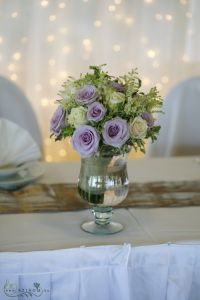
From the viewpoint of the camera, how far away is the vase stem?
1.16 metres

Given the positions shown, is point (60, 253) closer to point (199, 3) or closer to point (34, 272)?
point (34, 272)

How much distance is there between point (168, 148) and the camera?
2117 mm

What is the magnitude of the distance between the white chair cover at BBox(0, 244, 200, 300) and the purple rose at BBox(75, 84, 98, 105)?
30cm

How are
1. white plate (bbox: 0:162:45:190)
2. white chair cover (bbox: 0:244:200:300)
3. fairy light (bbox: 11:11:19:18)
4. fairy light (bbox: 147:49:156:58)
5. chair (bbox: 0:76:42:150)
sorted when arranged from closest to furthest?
white chair cover (bbox: 0:244:200:300) < white plate (bbox: 0:162:45:190) < chair (bbox: 0:76:42:150) < fairy light (bbox: 11:11:19:18) < fairy light (bbox: 147:49:156:58)

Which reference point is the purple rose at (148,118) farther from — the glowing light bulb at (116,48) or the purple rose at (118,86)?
the glowing light bulb at (116,48)

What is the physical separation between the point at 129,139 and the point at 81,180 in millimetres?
165

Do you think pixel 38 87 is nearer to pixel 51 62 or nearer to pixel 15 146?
pixel 51 62

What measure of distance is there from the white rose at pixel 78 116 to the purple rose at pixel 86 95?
15 mm

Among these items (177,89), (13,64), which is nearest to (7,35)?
(13,64)

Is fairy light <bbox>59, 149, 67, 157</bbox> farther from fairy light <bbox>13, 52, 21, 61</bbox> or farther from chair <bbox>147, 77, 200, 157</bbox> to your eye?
chair <bbox>147, 77, 200, 157</bbox>

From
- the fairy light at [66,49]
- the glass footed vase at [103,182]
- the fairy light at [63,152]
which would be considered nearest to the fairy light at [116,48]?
the fairy light at [66,49]

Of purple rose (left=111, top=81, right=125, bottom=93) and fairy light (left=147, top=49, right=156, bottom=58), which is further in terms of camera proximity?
fairy light (left=147, top=49, right=156, bottom=58)

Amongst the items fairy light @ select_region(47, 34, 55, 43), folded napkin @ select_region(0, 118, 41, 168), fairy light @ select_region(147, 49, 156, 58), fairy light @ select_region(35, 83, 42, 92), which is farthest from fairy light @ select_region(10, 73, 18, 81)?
folded napkin @ select_region(0, 118, 41, 168)

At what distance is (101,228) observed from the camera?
45.0 inches
